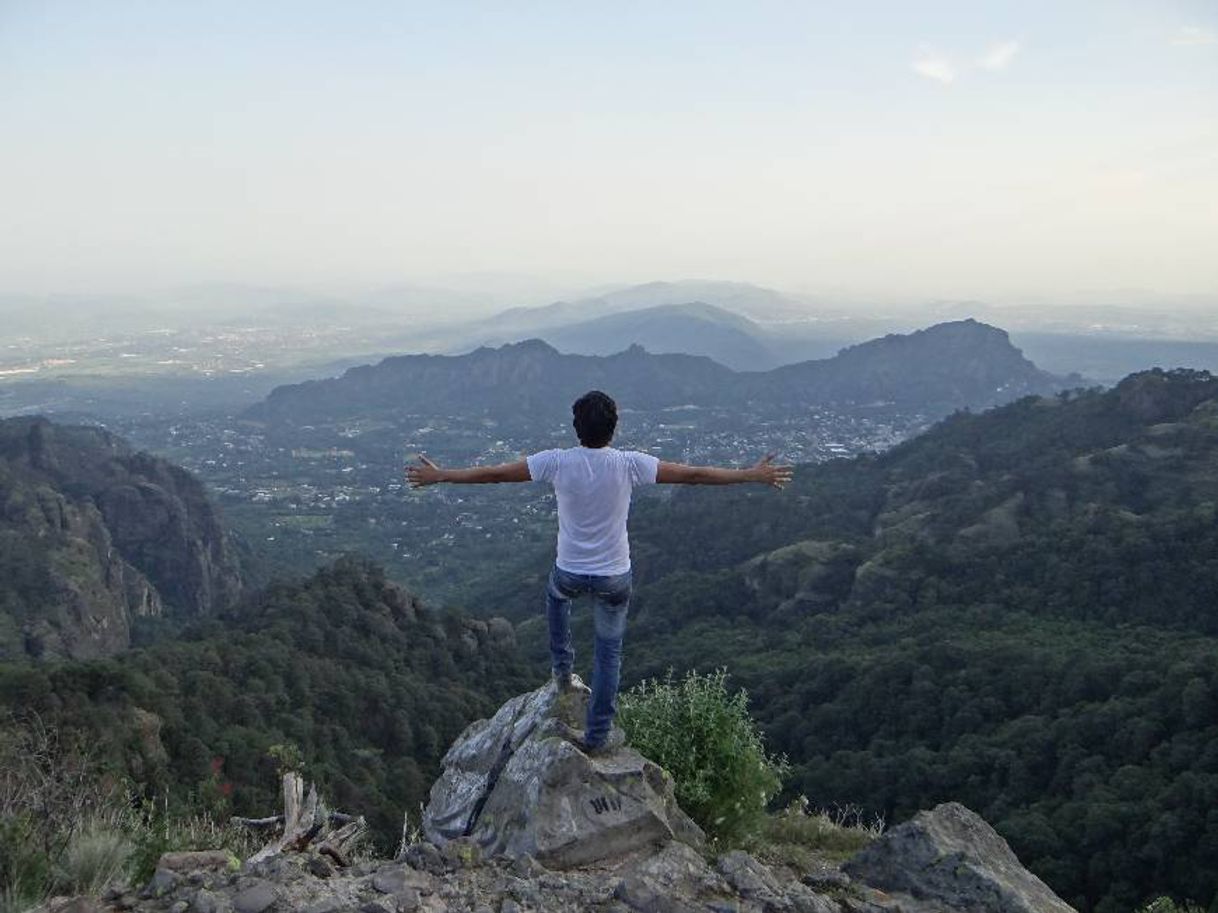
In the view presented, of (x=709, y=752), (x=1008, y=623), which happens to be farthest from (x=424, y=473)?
(x=1008, y=623)

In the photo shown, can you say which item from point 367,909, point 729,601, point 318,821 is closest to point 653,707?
point 318,821

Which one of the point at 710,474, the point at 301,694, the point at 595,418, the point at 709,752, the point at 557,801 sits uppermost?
the point at 595,418

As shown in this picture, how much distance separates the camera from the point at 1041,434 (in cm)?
7806

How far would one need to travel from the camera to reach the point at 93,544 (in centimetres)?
6175

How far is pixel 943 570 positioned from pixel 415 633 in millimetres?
31887

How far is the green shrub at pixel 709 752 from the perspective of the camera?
266 inches

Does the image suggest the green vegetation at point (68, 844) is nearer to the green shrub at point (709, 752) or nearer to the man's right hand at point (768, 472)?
the green shrub at point (709, 752)

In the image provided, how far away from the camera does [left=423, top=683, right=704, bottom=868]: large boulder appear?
5.62m

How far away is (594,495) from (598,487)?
63 mm

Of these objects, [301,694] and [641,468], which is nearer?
[641,468]

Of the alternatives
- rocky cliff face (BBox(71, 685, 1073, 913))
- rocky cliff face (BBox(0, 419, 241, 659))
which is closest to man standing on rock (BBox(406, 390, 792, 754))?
rocky cliff face (BBox(71, 685, 1073, 913))

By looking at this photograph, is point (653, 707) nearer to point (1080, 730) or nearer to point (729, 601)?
point (1080, 730)

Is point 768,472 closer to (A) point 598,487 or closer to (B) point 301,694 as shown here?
(A) point 598,487

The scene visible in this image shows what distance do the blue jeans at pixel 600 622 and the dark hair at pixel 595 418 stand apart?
0.95 m
